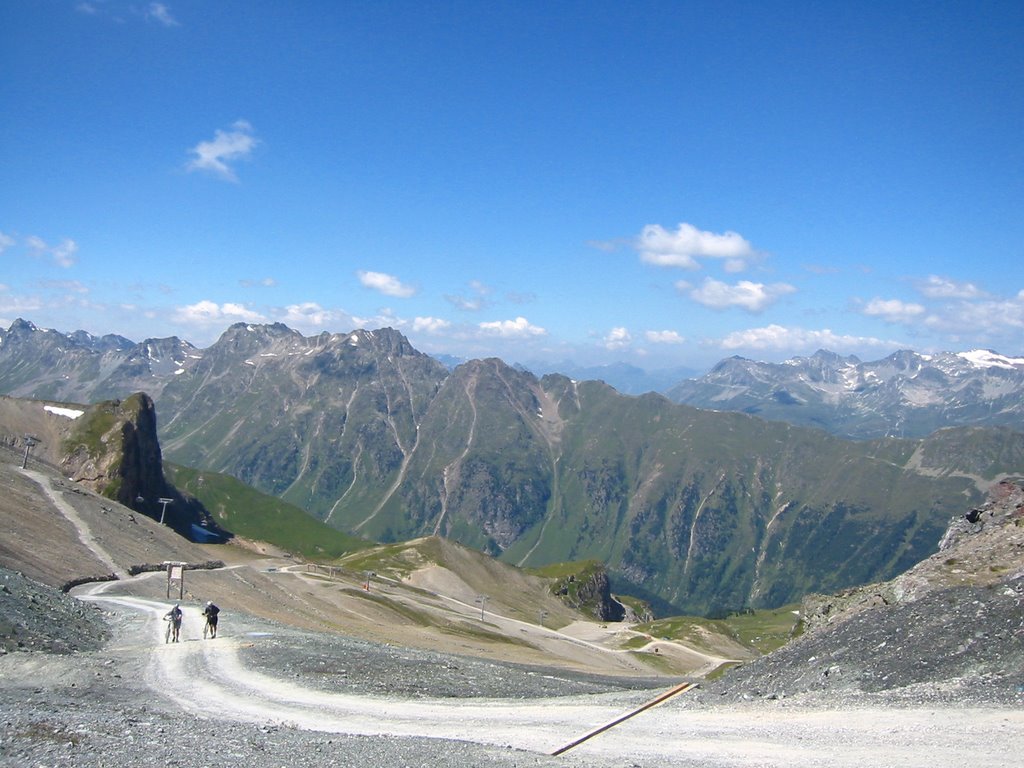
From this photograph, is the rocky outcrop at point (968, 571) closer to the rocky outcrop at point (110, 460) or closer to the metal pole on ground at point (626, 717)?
the metal pole on ground at point (626, 717)

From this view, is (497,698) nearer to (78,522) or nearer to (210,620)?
(210,620)

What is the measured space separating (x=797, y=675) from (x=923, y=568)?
13650mm

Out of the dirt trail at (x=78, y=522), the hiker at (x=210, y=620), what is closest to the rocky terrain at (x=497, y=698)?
the hiker at (x=210, y=620)

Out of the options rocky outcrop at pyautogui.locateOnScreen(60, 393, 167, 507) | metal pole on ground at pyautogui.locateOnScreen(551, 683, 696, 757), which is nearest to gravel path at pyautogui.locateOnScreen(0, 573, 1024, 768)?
metal pole on ground at pyautogui.locateOnScreen(551, 683, 696, 757)

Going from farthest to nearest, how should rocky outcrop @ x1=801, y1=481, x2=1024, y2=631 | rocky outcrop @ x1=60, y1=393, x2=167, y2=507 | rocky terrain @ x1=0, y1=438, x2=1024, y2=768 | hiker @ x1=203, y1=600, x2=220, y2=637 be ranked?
rocky outcrop @ x1=60, y1=393, x2=167, y2=507
hiker @ x1=203, y1=600, x2=220, y2=637
rocky outcrop @ x1=801, y1=481, x2=1024, y2=631
rocky terrain @ x1=0, y1=438, x2=1024, y2=768

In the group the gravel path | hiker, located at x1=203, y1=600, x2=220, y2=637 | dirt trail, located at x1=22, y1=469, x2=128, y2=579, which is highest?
the gravel path

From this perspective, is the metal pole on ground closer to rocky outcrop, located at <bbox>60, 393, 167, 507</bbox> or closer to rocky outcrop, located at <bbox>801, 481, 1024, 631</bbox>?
rocky outcrop, located at <bbox>801, 481, 1024, 631</bbox>

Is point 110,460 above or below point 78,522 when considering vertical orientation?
above

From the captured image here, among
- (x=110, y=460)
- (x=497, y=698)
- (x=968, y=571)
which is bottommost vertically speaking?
(x=110, y=460)

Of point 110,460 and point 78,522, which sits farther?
point 110,460

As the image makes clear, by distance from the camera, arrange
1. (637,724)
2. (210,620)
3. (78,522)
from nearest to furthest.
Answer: (637,724) → (210,620) → (78,522)

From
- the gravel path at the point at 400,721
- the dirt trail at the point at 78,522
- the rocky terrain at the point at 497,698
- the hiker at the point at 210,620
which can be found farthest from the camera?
the dirt trail at the point at 78,522

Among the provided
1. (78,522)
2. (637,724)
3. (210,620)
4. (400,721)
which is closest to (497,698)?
(400,721)

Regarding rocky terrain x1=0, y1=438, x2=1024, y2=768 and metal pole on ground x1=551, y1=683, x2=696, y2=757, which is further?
metal pole on ground x1=551, y1=683, x2=696, y2=757
